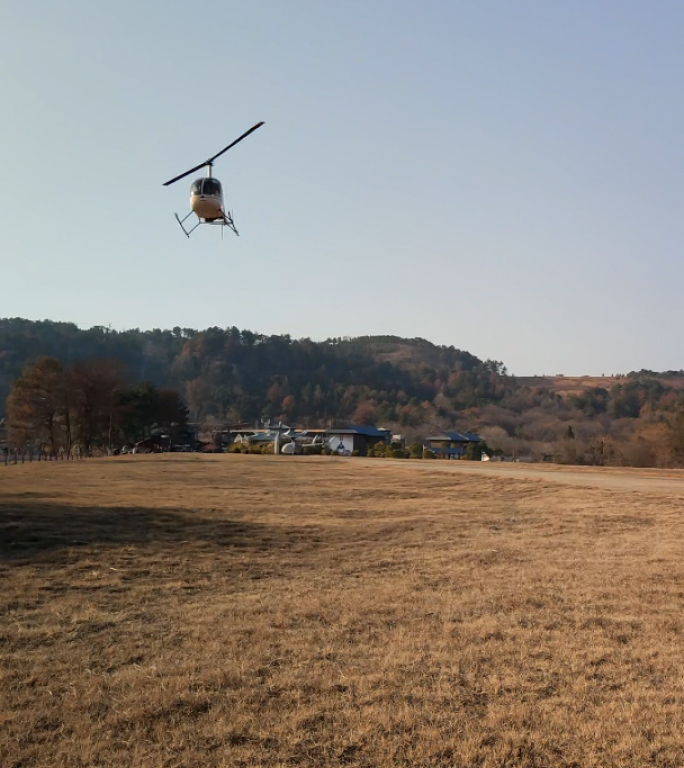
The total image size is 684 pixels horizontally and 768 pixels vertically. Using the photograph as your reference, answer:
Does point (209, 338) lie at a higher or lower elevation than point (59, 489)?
higher

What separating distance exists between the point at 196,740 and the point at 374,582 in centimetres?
504

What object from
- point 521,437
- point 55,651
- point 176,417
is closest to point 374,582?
point 55,651

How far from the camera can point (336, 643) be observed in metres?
6.48

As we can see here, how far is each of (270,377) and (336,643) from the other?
155 metres

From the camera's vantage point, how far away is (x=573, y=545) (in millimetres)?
12258

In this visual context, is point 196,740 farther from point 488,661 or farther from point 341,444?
point 341,444

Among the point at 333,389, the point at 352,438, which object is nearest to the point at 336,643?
the point at 352,438

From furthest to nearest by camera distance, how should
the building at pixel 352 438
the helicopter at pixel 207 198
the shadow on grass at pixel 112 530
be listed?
the building at pixel 352 438 → the helicopter at pixel 207 198 → the shadow on grass at pixel 112 530

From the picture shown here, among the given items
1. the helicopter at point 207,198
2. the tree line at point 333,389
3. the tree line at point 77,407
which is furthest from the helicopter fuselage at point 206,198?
the tree line at point 333,389

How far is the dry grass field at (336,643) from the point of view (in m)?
4.42

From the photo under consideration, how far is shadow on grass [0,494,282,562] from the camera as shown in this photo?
11.4 meters

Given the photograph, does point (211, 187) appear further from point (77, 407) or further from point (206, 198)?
point (77, 407)

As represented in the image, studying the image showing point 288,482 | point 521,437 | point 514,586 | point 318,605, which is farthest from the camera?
point 521,437

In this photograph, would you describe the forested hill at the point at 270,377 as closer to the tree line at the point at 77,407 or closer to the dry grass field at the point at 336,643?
the tree line at the point at 77,407
